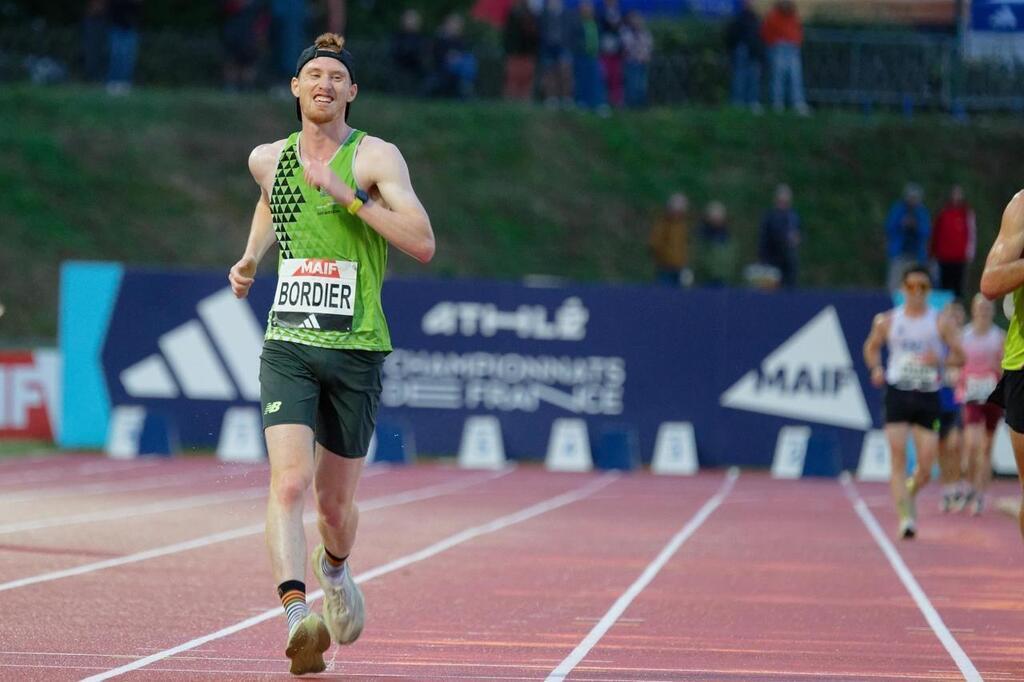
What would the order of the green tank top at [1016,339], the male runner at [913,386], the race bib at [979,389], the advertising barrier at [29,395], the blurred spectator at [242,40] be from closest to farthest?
the green tank top at [1016,339]
the male runner at [913,386]
the race bib at [979,389]
the advertising barrier at [29,395]
the blurred spectator at [242,40]

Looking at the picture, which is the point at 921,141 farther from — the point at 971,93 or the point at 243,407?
the point at 243,407

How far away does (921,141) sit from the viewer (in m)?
34.5

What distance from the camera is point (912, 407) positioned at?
47.5 ft

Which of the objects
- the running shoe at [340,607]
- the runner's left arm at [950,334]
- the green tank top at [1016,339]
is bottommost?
the running shoe at [340,607]

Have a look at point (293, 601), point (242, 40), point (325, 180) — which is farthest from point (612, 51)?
point (293, 601)

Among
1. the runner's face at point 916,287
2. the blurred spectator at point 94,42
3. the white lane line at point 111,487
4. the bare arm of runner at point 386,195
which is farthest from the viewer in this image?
the blurred spectator at point 94,42

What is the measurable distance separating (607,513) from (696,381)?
6175 millimetres

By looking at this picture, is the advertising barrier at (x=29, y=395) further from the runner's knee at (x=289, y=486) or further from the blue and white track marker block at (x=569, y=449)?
the runner's knee at (x=289, y=486)

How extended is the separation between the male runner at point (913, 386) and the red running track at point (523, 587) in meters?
0.51

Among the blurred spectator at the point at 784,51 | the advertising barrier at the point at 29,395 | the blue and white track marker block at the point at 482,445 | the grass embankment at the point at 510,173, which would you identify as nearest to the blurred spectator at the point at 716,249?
the grass embankment at the point at 510,173

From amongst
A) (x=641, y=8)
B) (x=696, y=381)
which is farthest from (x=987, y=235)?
(x=696, y=381)

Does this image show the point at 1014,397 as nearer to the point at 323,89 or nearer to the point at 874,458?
the point at 323,89

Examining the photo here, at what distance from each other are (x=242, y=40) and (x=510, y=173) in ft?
17.3

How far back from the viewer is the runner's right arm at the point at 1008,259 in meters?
7.56
